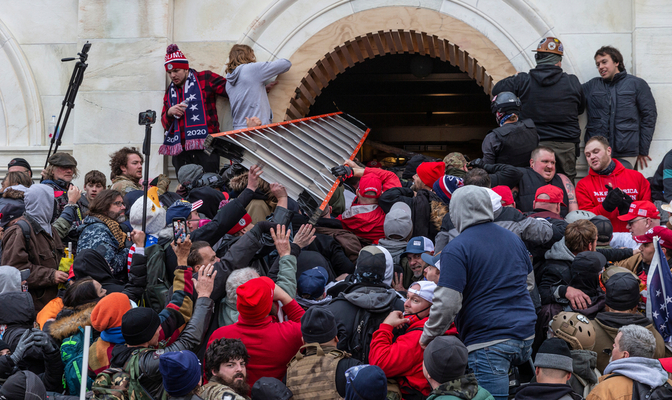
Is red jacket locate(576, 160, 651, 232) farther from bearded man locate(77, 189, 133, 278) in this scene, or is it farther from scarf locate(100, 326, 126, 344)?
scarf locate(100, 326, 126, 344)

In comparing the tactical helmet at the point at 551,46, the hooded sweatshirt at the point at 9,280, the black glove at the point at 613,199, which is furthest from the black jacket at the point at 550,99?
the hooded sweatshirt at the point at 9,280

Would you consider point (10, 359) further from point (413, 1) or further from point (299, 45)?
point (413, 1)

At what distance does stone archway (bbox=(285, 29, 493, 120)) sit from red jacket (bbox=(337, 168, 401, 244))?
2708 millimetres

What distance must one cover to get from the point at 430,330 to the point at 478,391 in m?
0.49

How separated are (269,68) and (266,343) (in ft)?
16.4

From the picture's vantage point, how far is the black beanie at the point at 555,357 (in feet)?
12.2

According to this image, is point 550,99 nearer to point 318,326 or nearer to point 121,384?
point 318,326

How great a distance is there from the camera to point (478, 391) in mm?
3566

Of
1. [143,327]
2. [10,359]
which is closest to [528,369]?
[143,327]

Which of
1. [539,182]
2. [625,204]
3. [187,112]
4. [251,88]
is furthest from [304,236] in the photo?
[187,112]

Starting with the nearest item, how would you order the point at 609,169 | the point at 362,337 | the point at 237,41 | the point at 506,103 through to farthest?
the point at 362,337 → the point at 609,169 → the point at 506,103 → the point at 237,41

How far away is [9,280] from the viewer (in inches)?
203

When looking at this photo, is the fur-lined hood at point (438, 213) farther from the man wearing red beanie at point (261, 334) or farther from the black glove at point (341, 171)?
the man wearing red beanie at point (261, 334)

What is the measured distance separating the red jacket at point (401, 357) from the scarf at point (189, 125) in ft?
16.4
